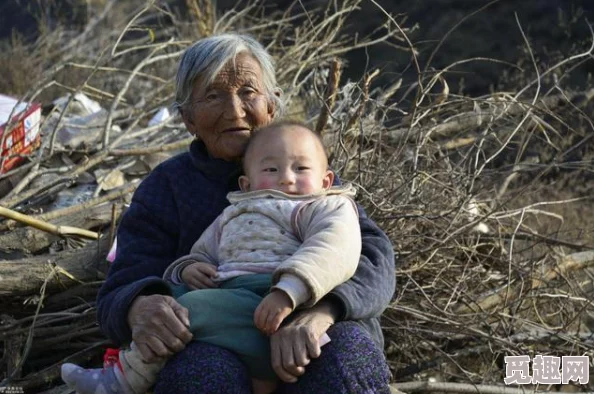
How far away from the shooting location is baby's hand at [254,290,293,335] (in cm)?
219

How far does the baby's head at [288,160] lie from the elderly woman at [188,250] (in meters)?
0.20

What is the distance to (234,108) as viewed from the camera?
2783mm

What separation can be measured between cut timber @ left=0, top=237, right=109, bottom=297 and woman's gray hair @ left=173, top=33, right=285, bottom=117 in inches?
35.3

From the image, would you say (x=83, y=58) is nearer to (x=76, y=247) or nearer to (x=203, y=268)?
(x=76, y=247)

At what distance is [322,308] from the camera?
231 cm

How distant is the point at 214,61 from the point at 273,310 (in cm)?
89

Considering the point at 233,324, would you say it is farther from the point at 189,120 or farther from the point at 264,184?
the point at 189,120

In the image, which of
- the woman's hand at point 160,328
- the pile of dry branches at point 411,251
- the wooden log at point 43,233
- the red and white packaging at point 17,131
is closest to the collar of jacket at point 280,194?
the woman's hand at point 160,328

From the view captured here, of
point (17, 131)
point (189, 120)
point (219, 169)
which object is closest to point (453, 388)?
point (219, 169)

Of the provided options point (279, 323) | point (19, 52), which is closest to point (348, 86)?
point (279, 323)

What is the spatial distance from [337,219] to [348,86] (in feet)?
5.06

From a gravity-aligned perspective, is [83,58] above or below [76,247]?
below

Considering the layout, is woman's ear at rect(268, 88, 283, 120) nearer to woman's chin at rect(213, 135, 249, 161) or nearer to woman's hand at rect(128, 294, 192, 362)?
woman's chin at rect(213, 135, 249, 161)

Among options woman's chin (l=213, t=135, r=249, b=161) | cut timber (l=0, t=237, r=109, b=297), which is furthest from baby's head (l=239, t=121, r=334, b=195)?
cut timber (l=0, t=237, r=109, b=297)
